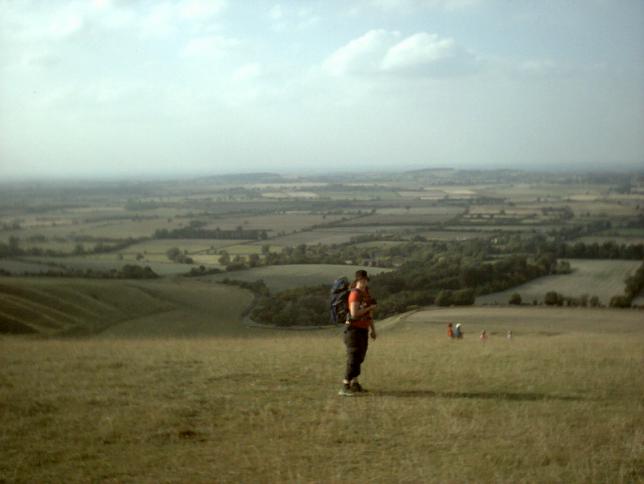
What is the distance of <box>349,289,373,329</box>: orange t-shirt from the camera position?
454 inches

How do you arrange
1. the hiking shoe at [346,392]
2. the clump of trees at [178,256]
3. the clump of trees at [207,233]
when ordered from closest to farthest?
the hiking shoe at [346,392], the clump of trees at [178,256], the clump of trees at [207,233]

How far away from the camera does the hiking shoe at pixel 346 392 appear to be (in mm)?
11500

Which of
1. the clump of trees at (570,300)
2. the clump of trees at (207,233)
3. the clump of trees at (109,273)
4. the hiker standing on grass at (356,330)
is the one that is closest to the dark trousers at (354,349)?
the hiker standing on grass at (356,330)

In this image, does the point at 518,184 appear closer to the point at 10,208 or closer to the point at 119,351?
the point at 10,208

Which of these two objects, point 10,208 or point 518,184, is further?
point 518,184

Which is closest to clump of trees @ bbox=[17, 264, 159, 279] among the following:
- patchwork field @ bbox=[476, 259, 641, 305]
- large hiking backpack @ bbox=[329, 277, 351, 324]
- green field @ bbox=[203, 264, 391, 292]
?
green field @ bbox=[203, 264, 391, 292]

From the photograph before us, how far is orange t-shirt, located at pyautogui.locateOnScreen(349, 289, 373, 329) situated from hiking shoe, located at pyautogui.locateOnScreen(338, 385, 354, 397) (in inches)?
44.7

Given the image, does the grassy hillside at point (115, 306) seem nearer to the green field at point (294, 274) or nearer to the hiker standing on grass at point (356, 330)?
the green field at point (294, 274)

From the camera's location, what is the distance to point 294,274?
166 feet

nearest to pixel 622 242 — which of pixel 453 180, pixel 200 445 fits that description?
pixel 200 445

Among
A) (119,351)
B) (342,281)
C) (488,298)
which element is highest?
(342,281)

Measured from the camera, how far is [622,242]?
197ft

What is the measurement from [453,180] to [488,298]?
10512 centimetres

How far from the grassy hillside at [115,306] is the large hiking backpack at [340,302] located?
2159 centimetres
